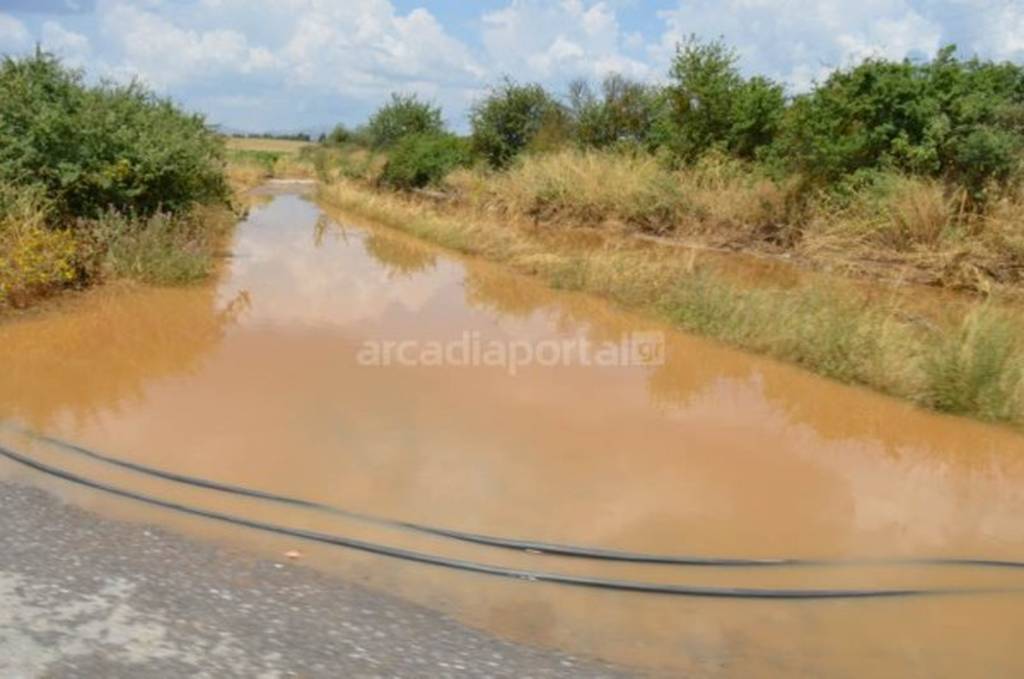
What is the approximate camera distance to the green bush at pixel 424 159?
34.7 metres

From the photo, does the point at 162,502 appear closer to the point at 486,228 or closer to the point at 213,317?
the point at 213,317

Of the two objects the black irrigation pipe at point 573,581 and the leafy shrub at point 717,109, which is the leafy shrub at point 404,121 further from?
the black irrigation pipe at point 573,581

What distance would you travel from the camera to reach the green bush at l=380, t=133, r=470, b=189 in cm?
3466

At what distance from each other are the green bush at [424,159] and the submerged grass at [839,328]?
17401 mm

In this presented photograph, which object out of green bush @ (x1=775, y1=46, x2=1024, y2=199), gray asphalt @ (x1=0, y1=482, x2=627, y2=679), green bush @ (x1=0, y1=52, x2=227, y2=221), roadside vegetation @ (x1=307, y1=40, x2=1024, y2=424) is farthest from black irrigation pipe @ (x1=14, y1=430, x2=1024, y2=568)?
green bush @ (x1=775, y1=46, x2=1024, y2=199)

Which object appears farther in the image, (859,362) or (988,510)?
(859,362)

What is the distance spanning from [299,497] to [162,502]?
0.84m

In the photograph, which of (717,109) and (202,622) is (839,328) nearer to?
(202,622)

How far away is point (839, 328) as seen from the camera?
32.5 feet

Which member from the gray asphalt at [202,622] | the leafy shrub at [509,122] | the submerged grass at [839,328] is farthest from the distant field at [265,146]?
the gray asphalt at [202,622]

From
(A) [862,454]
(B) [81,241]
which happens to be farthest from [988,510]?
(B) [81,241]

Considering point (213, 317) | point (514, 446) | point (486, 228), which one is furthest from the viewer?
point (486, 228)

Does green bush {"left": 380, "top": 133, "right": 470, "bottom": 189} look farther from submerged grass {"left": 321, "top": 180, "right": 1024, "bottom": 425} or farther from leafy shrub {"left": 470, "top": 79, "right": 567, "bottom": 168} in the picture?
submerged grass {"left": 321, "top": 180, "right": 1024, "bottom": 425}

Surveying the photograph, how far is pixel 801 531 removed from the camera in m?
5.73
